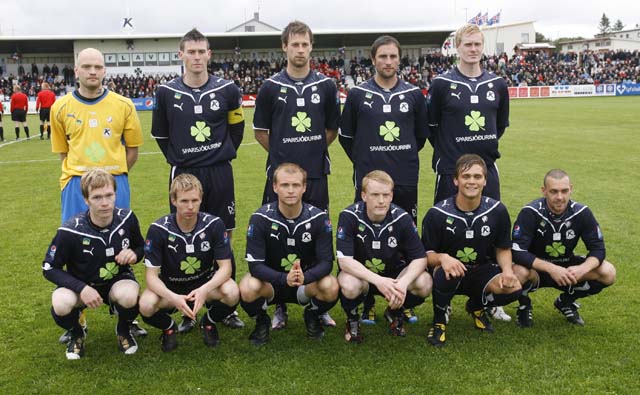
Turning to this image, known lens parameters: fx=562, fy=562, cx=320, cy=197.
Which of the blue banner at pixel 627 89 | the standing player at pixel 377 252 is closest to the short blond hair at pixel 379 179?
the standing player at pixel 377 252

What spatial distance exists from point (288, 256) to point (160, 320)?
959 mm

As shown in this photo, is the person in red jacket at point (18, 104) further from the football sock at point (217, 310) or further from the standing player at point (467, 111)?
the standing player at point (467, 111)

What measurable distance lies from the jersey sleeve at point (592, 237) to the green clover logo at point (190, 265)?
2.78 m

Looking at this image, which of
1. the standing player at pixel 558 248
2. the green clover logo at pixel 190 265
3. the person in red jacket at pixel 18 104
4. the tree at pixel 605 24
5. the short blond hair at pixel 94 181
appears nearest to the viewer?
the short blond hair at pixel 94 181

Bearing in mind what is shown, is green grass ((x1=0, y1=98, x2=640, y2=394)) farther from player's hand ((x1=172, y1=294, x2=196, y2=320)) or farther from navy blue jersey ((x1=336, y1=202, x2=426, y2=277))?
navy blue jersey ((x1=336, y1=202, x2=426, y2=277))

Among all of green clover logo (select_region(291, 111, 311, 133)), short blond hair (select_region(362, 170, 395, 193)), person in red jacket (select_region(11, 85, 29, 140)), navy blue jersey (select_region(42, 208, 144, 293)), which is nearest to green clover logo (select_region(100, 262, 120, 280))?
navy blue jersey (select_region(42, 208, 144, 293))

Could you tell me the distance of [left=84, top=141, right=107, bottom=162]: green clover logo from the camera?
413 cm

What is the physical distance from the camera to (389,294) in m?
3.66

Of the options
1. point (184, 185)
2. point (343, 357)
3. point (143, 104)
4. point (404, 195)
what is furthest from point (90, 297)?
point (143, 104)

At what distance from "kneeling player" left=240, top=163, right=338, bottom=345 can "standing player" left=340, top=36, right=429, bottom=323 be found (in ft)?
2.01

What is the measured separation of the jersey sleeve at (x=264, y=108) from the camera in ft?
14.4

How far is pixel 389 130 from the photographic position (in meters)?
4.34

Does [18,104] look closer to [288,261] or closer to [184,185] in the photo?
[184,185]

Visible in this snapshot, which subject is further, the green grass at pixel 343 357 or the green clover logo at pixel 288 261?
the green clover logo at pixel 288 261
